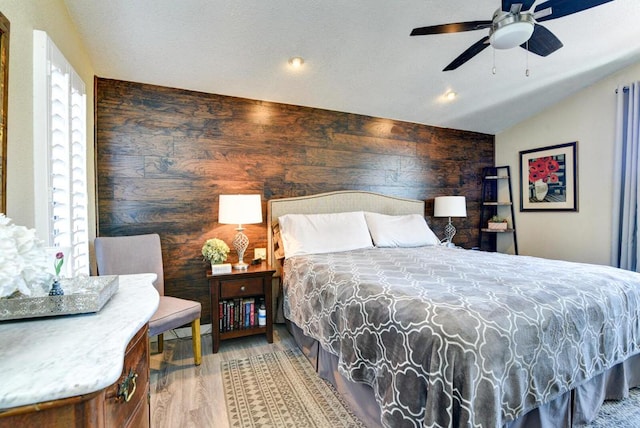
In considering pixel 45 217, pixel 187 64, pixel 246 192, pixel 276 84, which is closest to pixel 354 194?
Answer: pixel 246 192

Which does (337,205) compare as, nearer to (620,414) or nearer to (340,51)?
(340,51)

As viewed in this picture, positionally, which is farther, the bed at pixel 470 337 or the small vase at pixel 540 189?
the small vase at pixel 540 189

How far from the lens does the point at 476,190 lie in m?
4.79

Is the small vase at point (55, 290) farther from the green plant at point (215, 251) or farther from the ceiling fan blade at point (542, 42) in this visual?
the ceiling fan blade at point (542, 42)

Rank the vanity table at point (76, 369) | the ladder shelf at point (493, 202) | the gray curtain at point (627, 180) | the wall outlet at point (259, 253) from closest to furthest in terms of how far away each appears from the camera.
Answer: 1. the vanity table at point (76, 369)
2. the wall outlet at point (259, 253)
3. the gray curtain at point (627, 180)
4. the ladder shelf at point (493, 202)

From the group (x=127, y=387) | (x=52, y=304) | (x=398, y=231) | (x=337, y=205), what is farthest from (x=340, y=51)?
(x=127, y=387)

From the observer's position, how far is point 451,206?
411 cm

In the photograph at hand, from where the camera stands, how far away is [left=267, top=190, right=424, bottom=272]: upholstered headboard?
3.25m

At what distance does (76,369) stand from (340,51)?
2.80 metres

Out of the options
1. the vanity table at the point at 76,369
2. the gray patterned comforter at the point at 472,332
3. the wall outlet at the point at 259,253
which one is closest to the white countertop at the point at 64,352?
the vanity table at the point at 76,369

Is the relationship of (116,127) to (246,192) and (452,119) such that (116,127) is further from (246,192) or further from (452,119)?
(452,119)

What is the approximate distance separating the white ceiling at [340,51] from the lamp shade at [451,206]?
1.24m

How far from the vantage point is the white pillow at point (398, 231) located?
3.34 metres

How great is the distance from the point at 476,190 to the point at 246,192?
3.67 m
